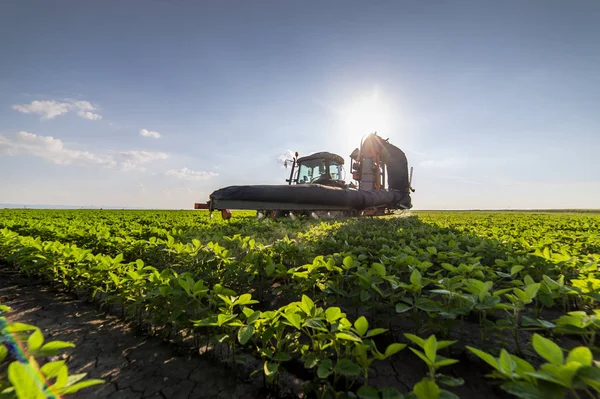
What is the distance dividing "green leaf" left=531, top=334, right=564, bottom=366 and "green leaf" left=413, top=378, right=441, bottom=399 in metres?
0.35

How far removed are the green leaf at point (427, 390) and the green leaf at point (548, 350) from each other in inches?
13.9

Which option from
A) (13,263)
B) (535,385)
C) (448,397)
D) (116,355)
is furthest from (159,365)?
(13,263)

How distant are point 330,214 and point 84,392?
8.35 metres

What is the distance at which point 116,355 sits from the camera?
74.3 inches

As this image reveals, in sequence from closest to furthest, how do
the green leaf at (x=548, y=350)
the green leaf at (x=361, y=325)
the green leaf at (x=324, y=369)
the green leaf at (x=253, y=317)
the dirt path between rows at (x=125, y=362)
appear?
the green leaf at (x=548, y=350)
the green leaf at (x=324, y=369)
the green leaf at (x=361, y=325)
the green leaf at (x=253, y=317)
the dirt path between rows at (x=125, y=362)

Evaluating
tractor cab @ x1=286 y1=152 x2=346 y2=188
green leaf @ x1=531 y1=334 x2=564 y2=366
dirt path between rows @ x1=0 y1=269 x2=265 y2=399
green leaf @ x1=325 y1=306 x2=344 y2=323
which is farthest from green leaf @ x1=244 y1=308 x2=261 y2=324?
tractor cab @ x1=286 y1=152 x2=346 y2=188

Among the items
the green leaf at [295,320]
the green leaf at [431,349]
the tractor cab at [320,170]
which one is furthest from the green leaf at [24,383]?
the tractor cab at [320,170]

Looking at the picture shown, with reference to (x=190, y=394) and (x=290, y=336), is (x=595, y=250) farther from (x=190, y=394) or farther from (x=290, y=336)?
(x=190, y=394)

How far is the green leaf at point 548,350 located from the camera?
854 millimetres

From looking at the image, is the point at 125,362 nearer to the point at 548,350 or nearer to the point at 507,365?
the point at 507,365

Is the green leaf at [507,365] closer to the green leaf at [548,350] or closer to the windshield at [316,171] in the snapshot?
the green leaf at [548,350]

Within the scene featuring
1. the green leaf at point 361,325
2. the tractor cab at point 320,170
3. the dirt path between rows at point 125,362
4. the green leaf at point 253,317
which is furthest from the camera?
the tractor cab at point 320,170

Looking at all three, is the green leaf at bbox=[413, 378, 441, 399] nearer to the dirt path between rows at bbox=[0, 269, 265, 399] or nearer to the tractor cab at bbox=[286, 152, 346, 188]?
the dirt path between rows at bbox=[0, 269, 265, 399]

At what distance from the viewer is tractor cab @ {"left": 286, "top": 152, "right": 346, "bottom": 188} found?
1120 cm
